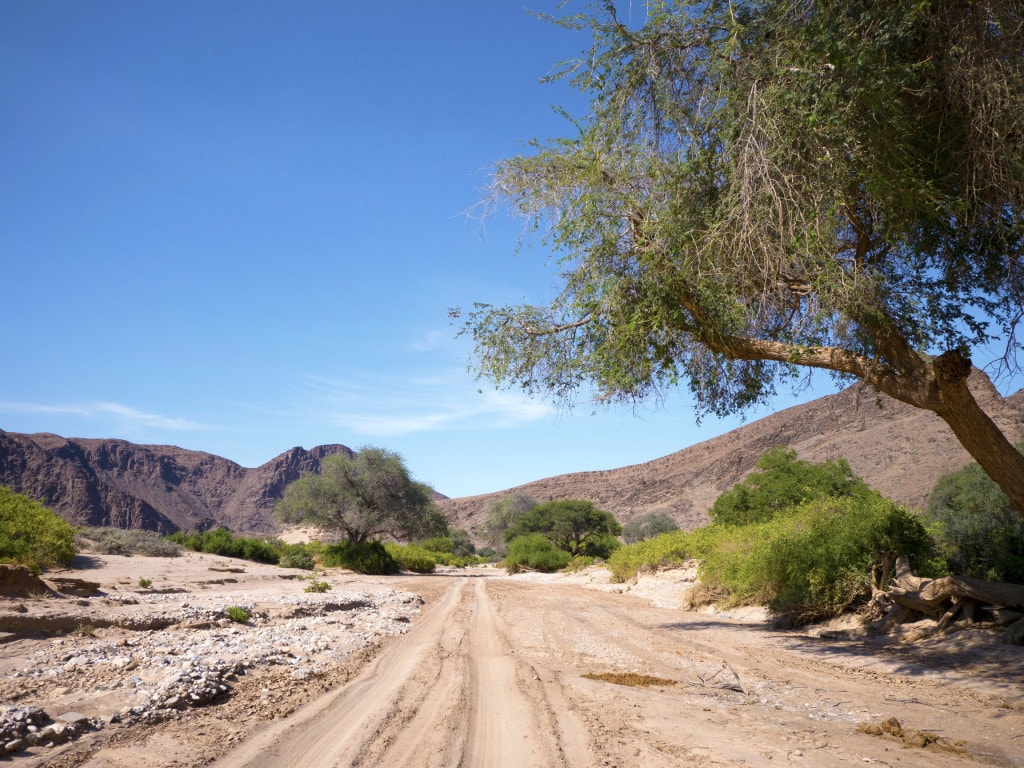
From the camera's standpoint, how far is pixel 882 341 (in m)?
7.33

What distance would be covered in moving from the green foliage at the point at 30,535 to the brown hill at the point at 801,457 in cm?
1852

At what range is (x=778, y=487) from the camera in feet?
83.9

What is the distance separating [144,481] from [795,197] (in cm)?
13310

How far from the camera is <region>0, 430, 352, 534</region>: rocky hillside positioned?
79.1 meters

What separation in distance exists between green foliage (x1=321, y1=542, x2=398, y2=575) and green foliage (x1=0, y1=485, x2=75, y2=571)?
55.1 ft

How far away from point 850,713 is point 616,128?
23.3 ft

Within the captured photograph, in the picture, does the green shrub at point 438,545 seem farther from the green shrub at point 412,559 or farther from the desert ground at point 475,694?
the desert ground at point 475,694

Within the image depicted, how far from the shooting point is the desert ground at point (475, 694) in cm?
416

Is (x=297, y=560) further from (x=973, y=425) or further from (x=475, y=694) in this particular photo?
(x=973, y=425)

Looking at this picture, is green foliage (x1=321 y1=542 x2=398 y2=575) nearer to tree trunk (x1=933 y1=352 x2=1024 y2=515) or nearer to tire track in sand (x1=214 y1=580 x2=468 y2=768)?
tire track in sand (x1=214 y1=580 x2=468 y2=768)

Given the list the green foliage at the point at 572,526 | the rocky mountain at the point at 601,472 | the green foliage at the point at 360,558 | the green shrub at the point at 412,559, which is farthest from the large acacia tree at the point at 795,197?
the green foliage at the point at 572,526

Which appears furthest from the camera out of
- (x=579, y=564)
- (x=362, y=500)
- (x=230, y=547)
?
(x=579, y=564)

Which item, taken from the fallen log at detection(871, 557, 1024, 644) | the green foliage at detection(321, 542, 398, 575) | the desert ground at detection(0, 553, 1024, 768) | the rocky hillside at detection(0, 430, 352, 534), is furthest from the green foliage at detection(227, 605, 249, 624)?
the rocky hillside at detection(0, 430, 352, 534)

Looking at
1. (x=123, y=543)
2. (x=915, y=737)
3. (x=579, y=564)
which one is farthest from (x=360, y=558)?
(x=915, y=737)
